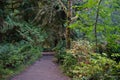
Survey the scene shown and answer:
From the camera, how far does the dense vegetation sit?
27.0 ft

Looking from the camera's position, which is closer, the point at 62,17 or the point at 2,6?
the point at 2,6

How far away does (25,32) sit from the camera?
19.2 m

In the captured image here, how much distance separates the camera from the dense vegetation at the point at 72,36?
823cm

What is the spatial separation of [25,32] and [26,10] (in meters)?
4.36

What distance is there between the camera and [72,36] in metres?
18.7

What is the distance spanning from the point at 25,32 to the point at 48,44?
13.7 feet

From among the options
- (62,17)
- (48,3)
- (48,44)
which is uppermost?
(48,3)

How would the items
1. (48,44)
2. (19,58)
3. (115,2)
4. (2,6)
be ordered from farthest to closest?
(48,44) < (19,58) < (2,6) < (115,2)

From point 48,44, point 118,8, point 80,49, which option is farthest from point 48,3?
point 118,8

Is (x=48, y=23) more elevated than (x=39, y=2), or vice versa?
(x=39, y=2)

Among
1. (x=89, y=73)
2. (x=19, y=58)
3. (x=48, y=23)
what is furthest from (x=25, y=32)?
(x=89, y=73)

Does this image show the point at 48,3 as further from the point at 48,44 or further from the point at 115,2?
the point at 115,2

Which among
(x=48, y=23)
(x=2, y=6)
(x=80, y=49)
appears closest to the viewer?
(x=2, y=6)

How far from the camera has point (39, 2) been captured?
22.2 meters
